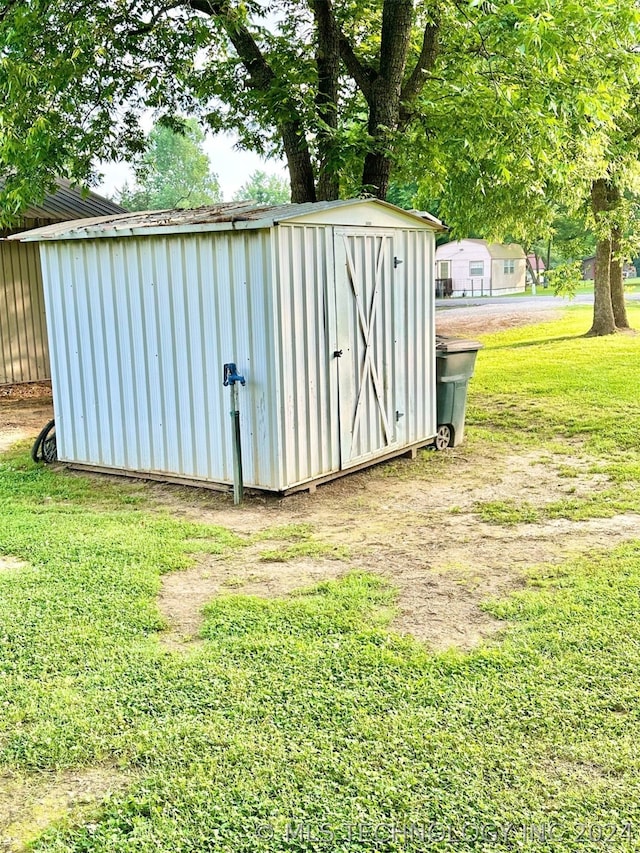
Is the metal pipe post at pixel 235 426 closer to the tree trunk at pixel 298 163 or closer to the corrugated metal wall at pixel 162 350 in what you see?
the corrugated metal wall at pixel 162 350

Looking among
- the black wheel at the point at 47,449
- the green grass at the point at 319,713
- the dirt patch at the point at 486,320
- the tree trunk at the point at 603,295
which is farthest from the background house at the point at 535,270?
the green grass at the point at 319,713

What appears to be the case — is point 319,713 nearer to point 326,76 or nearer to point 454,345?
point 454,345

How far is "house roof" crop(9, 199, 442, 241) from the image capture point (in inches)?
253

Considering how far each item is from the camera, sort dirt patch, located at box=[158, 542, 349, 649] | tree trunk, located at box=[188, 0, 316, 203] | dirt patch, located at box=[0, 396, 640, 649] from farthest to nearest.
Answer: tree trunk, located at box=[188, 0, 316, 203] → dirt patch, located at box=[0, 396, 640, 649] → dirt patch, located at box=[158, 542, 349, 649]

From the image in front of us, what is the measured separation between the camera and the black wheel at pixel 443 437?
886cm

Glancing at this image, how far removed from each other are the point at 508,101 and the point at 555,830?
7.06m

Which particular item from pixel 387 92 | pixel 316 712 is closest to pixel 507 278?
pixel 387 92

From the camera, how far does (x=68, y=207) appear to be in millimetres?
14445

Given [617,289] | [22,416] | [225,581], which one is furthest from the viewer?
[617,289]

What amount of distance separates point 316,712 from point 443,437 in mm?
5812

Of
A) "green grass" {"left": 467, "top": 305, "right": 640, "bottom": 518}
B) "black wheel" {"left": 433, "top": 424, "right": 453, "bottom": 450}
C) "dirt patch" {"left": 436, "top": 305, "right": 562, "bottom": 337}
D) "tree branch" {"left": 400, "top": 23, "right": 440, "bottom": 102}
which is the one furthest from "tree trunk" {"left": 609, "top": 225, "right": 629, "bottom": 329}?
"black wheel" {"left": 433, "top": 424, "right": 453, "bottom": 450}

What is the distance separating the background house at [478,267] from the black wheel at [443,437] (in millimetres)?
42607

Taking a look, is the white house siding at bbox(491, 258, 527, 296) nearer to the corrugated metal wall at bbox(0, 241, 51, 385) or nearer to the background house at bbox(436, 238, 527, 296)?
the background house at bbox(436, 238, 527, 296)

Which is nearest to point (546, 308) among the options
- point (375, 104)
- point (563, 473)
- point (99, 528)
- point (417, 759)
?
point (375, 104)
